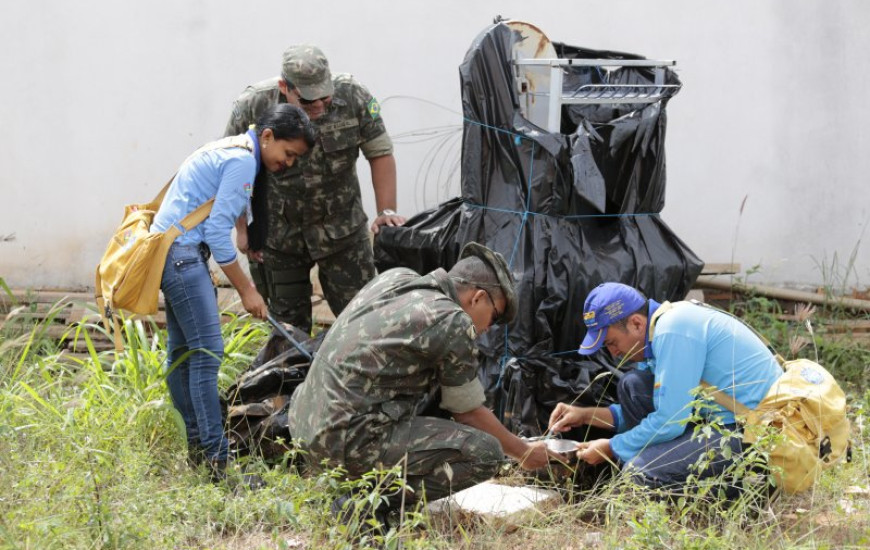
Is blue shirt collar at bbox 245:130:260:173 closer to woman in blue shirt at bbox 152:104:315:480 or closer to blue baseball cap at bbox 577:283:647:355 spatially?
woman in blue shirt at bbox 152:104:315:480

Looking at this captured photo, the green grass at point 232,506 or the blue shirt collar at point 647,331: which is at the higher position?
the blue shirt collar at point 647,331

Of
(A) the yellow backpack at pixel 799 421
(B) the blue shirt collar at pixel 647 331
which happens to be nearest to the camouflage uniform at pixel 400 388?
(B) the blue shirt collar at pixel 647 331

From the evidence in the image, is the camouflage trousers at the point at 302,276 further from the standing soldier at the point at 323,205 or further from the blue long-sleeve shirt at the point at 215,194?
the blue long-sleeve shirt at the point at 215,194

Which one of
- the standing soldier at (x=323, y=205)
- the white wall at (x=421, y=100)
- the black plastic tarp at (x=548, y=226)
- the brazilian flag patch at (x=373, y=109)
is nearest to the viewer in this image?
the black plastic tarp at (x=548, y=226)

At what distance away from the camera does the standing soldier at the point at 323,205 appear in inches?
187

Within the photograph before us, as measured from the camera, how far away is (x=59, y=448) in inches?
164

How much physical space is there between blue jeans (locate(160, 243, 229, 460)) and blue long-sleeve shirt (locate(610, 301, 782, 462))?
1.66 metres

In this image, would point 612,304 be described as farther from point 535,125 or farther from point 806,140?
point 806,140

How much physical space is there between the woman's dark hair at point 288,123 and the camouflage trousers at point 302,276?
107 cm

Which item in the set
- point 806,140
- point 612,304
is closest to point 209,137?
point 612,304

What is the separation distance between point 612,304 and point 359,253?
167 cm


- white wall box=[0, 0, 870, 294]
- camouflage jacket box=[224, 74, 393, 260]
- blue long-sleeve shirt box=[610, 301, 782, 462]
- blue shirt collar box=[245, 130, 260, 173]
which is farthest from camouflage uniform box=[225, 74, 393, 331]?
blue long-sleeve shirt box=[610, 301, 782, 462]

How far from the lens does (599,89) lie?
15.9ft

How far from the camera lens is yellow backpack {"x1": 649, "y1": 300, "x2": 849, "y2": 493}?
11.9 ft
